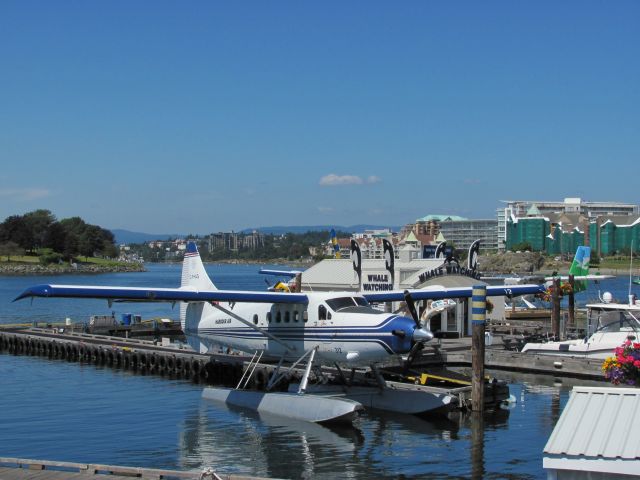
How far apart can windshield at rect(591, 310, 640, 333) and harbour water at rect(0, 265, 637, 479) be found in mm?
3354

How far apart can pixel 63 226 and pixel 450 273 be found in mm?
164346

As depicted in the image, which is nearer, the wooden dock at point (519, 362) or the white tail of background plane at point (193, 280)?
the white tail of background plane at point (193, 280)

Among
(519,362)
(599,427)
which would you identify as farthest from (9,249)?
(599,427)

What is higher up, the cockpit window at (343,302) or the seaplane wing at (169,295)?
the seaplane wing at (169,295)

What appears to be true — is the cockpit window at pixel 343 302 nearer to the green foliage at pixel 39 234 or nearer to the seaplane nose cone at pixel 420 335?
the seaplane nose cone at pixel 420 335

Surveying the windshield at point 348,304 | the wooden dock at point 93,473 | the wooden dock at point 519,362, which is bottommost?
the wooden dock at point 519,362

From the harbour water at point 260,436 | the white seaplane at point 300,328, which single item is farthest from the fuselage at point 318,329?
the harbour water at point 260,436

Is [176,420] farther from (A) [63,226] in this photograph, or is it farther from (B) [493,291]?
(A) [63,226]

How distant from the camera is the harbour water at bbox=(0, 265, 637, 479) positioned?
60.8 ft

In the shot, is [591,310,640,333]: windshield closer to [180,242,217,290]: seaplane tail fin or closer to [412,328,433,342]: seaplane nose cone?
[412,328,433,342]: seaplane nose cone

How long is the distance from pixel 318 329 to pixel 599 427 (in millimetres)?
12927

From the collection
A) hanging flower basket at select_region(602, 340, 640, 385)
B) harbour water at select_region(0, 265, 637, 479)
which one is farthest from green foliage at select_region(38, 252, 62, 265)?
hanging flower basket at select_region(602, 340, 640, 385)

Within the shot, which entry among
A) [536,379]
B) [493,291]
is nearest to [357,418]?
[493,291]

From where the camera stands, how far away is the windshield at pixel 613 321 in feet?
102
